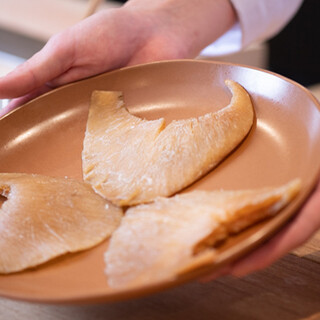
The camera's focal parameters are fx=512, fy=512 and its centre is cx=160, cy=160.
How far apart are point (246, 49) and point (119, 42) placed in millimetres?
1343

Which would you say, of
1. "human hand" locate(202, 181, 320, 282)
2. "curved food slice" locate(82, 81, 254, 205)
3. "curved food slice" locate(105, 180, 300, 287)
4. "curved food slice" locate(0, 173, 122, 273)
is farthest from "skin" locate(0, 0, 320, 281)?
"human hand" locate(202, 181, 320, 282)

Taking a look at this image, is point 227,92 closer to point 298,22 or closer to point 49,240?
point 49,240

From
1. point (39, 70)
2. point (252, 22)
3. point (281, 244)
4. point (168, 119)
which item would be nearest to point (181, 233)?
point (281, 244)

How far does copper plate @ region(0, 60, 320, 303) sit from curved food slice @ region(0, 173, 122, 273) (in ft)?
0.06

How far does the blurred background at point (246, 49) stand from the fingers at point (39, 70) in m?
1.30

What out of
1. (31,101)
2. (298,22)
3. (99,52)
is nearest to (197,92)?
(99,52)

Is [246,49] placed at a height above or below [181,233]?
below

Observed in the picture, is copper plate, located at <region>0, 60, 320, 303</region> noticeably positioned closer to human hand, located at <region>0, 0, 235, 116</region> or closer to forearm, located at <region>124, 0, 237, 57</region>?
human hand, located at <region>0, 0, 235, 116</region>

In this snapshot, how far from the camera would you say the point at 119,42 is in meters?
1.22

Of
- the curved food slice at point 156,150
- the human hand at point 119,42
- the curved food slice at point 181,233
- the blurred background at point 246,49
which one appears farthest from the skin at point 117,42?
the blurred background at point 246,49

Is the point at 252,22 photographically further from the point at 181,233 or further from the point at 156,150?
the point at 181,233

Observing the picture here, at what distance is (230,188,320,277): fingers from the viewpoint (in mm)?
711

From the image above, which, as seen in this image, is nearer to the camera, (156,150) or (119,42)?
(156,150)

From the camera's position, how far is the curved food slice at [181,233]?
0.67 m
